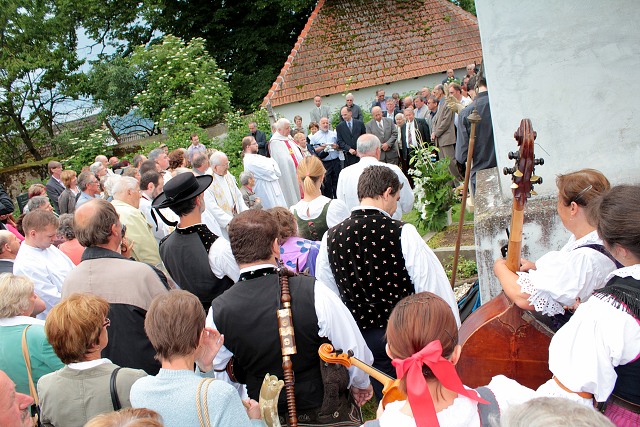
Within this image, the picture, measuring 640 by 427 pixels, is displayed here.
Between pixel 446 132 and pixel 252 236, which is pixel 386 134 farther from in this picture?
pixel 252 236

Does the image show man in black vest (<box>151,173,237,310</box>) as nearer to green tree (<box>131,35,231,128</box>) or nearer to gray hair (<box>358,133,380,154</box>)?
gray hair (<box>358,133,380,154</box>)

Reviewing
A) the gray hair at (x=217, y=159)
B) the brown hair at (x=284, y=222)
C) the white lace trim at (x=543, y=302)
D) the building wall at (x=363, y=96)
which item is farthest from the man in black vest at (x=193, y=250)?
the building wall at (x=363, y=96)

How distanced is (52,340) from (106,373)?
288 millimetres

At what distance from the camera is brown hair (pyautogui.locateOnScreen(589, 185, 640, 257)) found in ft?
6.88

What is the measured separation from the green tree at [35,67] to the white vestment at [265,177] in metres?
14.9

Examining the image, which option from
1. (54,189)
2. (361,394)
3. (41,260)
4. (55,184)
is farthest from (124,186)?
(55,184)

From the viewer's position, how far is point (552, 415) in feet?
4.78

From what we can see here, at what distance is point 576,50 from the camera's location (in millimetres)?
4156

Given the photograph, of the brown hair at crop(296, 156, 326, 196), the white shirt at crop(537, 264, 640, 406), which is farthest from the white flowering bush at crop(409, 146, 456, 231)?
the white shirt at crop(537, 264, 640, 406)

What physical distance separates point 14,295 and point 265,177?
19.6 feet

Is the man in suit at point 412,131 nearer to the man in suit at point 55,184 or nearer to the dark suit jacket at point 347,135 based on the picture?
the dark suit jacket at point 347,135

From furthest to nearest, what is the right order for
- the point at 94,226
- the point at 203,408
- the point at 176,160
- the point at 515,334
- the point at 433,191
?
1. the point at 176,160
2. the point at 433,191
3. the point at 94,226
4. the point at 515,334
5. the point at 203,408

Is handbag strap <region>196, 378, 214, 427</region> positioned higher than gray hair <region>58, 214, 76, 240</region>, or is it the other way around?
handbag strap <region>196, 378, 214, 427</region>

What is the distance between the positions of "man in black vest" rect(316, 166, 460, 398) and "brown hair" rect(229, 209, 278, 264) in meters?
0.56
